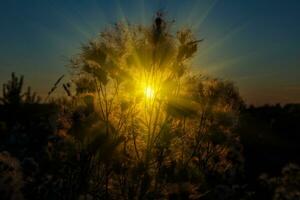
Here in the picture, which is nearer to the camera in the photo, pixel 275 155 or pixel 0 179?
pixel 0 179

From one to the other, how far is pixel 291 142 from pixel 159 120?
144ft

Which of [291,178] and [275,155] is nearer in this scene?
[291,178]

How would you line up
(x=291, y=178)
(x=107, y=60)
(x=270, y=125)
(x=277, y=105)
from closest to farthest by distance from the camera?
(x=107, y=60) < (x=291, y=178) < (x=270, y=125) < (x=277, y=105)

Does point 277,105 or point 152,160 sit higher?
point 277,105

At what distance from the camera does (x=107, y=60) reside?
11055mm

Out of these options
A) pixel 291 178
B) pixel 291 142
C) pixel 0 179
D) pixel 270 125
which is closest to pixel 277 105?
pixel 270 125

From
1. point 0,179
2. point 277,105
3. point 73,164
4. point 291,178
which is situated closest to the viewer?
point 0,179

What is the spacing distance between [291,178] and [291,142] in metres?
40.8

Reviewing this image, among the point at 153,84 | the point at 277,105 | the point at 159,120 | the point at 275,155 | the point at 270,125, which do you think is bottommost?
the point at 159,120

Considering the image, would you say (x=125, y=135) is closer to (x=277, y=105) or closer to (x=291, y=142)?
(x=291, y=142)

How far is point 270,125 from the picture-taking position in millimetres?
57812

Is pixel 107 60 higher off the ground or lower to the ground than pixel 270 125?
lower

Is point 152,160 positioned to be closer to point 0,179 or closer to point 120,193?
point 120,193

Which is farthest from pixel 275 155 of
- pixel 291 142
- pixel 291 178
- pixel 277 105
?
pixel 291 178
